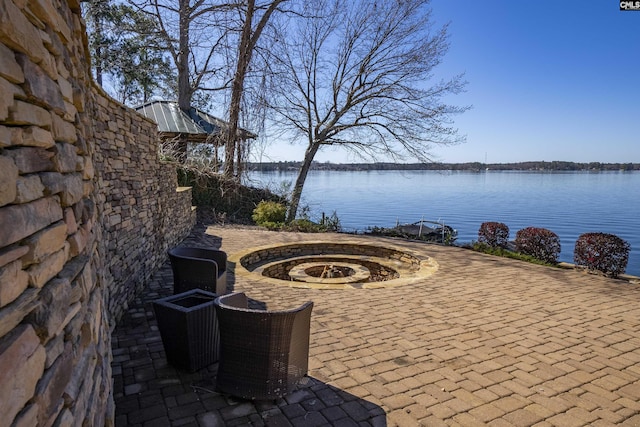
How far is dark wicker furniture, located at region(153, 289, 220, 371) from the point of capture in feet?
10.3

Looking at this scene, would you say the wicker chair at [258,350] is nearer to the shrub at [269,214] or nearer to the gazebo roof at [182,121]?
the shrub at [269,214]

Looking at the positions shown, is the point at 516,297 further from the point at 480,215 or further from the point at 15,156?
the point at 480,215

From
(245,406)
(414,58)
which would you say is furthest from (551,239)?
(414,58)

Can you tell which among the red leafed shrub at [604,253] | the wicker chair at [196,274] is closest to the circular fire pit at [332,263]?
the wicker chair at [196,274]

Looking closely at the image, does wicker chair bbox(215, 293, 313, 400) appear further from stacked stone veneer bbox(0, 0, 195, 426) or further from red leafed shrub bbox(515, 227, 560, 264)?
red leafed shrub bbox(515, 227, 560, 264)

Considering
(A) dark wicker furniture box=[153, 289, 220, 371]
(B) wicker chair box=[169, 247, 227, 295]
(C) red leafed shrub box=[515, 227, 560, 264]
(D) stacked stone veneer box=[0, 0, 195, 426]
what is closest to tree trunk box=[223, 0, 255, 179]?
(B) wicker chair box=[169, 247, 227, 295]

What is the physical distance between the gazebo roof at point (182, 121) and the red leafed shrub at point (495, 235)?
798 centimetres

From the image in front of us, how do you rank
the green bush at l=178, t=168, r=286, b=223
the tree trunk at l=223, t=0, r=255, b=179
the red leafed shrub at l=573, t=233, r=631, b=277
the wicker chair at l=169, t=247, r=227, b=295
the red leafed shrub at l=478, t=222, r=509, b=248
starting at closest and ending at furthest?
the wicker chair at l=169, t=247, r=227, b=295
the red leafed shrub at l=573, t=233, r=631, b=277
the red leafed shrub at l=478, t=222, r=509, b=248
the tree trunk at l=223, t=0, r=255, b=179
the green bush at l=178, t=168, r=286, b=223

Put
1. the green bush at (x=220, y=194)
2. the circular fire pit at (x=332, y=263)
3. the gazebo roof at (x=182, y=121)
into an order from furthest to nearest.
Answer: the green bush at (x=220, y=194) < the gazebo roof at (x=182, y=121) < the circular fire pit at (x=332, y=263)

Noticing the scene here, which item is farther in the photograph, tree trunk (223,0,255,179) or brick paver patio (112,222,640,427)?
tree trunk (223,0,255,179)

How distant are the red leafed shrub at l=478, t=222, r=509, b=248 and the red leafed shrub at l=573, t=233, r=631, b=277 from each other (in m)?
2.34

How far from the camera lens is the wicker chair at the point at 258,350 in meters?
2.76

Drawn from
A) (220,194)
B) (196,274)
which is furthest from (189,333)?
(220,194)

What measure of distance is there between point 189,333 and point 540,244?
8.07 meters
